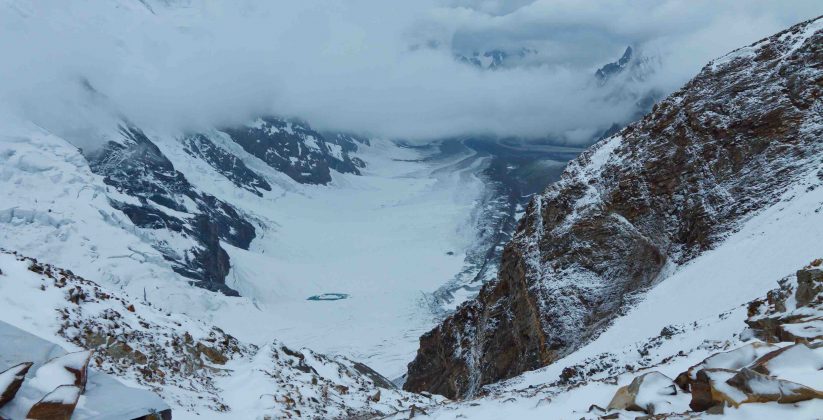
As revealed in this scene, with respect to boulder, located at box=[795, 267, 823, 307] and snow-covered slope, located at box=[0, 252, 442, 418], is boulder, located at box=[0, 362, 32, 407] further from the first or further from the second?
boulder, located at box=[795, 267, 823, 307]

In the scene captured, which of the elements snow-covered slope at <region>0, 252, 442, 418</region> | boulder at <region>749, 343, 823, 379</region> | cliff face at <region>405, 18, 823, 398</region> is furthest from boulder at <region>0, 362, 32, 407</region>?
cliff face at <region>405, 18, 823, 398</region>

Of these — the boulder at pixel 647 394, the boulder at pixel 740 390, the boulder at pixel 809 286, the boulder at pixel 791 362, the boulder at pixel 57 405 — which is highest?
the boulder at pixel 809 286

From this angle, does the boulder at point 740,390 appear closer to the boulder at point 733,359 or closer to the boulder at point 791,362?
the boulder at point 791,362

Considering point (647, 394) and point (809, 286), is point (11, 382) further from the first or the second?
point (809, 286)

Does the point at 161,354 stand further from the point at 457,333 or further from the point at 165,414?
the point at 457,333

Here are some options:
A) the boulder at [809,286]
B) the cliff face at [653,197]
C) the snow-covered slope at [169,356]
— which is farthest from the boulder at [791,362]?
the cliff face at [653,197]

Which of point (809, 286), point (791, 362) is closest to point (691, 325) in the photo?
point (809, 286)
